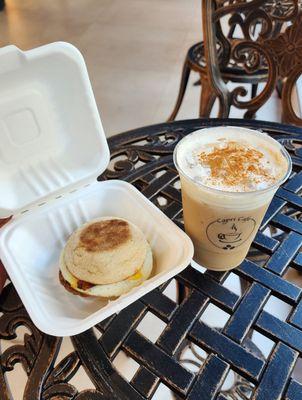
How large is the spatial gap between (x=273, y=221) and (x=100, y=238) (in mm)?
382

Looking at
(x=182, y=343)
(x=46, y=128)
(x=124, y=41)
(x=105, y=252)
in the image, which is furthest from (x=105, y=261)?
(x=124, y=41)

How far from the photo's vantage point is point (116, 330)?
2.08ft

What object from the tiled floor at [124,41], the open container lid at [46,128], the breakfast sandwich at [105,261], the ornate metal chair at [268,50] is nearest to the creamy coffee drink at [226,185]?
the breakfast sandwich at [105,261]

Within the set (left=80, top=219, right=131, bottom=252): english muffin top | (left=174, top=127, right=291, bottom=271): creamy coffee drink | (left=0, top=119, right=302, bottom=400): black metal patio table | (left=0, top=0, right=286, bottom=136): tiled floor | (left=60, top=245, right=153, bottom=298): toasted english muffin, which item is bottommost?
(left=0, top=0, right=286, bottom=136): tiled floor

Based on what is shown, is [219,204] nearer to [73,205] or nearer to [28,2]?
[73,205]

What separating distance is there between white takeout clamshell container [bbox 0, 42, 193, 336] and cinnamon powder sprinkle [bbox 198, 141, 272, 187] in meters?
0.14

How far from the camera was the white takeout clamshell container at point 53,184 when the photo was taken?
0.66 m

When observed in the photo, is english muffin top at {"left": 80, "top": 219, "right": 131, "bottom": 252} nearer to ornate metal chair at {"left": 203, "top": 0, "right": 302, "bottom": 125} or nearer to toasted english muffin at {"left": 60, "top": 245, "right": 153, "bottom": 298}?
toasted english muffin at {"left": 60, "top": 245, "right": 153, "bottom": 298}

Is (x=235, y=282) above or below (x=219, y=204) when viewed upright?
below

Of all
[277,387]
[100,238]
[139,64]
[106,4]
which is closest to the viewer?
[277,387]

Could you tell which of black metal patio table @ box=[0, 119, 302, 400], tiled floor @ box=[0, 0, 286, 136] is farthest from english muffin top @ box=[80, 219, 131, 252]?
tiled floor @ box=[0, 0, 286, 136]

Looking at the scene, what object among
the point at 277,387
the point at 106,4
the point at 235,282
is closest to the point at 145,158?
the point at 277,387

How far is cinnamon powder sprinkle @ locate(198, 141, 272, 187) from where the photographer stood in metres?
0.62

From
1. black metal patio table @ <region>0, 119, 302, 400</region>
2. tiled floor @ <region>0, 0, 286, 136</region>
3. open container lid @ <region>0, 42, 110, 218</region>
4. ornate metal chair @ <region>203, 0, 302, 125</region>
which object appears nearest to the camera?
black metal patio table @ <region>0, 119, 302, 400</region>
